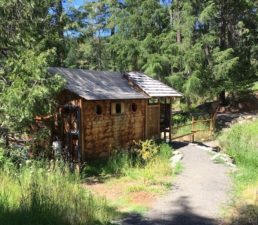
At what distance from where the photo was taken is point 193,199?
32.7 ft

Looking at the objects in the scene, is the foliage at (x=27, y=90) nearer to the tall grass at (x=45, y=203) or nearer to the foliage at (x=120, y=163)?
the tall grass at (x=45, y=203)

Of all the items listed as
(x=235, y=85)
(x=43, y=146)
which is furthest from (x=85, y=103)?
(x=235, y=85)

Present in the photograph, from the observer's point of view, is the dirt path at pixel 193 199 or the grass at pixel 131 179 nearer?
the dirt path at pixel 193 199

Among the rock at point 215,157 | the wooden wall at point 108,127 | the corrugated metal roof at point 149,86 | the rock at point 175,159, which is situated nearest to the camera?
the wooden wall at point 108,127

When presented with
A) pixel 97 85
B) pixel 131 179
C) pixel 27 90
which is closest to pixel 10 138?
pixel 27 90

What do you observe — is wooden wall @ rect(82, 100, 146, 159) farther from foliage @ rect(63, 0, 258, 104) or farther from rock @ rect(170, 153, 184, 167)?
foliage @ rect(63, 0, 258, 104)

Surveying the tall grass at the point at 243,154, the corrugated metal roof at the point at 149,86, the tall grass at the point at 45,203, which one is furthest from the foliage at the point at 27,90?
the corrugated metal roof at the point at 149,86

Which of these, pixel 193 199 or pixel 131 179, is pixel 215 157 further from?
pixel 193 199

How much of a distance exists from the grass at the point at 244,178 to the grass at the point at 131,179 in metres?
2.05

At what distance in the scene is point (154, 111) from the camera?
18734mm

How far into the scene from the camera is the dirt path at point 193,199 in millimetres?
8344

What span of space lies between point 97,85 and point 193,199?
721 centimetres

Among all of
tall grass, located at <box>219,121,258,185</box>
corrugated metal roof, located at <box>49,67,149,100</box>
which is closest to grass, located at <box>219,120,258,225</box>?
tall grass, located at <box>219,121,258,185</box>

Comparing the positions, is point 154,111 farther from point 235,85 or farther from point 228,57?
point 235,85
